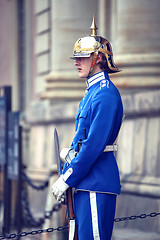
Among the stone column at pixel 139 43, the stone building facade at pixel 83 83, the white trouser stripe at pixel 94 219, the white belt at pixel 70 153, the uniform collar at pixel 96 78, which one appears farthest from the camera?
the stone column at pixel 139 43

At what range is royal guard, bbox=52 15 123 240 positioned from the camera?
3662 mm

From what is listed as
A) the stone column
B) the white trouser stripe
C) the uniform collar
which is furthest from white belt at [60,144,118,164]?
the stone column

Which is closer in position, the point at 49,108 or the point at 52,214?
the point at 52,214

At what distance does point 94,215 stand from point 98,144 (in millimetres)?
423

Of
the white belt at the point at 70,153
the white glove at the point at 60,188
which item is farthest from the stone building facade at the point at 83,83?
the white glove at the point at 60,188

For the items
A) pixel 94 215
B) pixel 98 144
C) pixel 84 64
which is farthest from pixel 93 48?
pixel 94 215

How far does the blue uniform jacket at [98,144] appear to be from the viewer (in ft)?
12.0

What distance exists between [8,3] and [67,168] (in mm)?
10526

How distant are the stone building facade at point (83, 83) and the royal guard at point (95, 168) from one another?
2.66 metres

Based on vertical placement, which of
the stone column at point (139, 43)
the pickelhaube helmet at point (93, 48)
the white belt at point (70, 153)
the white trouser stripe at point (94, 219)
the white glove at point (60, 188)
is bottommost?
the white trouser stripe at point (94, 219)

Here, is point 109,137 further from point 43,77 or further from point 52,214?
point 43,77

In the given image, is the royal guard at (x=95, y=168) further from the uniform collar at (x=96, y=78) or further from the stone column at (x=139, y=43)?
the stone column at (x=139, y=43)

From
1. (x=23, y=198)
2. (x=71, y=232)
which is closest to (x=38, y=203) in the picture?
(x=23, y=198)

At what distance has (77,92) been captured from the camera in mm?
9562
